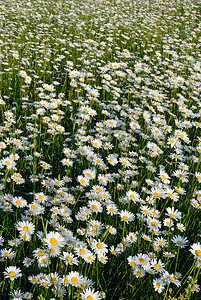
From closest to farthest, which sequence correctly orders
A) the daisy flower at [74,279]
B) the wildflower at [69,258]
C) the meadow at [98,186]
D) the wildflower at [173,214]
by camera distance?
the daisy flower at [74,279], the wildflower at [69,258], the meadow at [98,186], the wildflower at [173,214]

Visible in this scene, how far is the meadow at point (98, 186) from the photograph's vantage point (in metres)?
1.60

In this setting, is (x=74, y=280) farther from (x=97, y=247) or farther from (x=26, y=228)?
(x=26, y=228)

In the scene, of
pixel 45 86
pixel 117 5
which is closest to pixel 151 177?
pixel 45 86

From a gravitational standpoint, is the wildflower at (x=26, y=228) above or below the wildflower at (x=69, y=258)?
below

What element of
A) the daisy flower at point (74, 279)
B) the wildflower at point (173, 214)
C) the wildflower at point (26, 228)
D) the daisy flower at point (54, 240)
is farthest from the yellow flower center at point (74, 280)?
the wildflower at point (173, 214)

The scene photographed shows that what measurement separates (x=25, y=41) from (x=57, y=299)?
5465 millimetres

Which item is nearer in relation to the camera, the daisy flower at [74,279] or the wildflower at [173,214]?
the daisy flower at [74,279]

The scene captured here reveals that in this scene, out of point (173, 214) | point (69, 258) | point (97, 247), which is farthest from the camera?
point (173, 214)

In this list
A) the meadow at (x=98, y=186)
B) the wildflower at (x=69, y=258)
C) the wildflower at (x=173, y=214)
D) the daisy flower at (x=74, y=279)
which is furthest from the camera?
the wildflower at (x=173, y=214)

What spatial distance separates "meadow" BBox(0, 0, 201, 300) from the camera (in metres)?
1.60

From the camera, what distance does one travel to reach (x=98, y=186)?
6.96 ft

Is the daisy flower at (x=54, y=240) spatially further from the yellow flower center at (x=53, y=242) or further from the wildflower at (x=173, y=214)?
the wildflower at (x=173, y=214)

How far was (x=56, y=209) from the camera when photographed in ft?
6.33

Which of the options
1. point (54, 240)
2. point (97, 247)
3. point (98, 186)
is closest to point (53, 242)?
point (54, 240)
